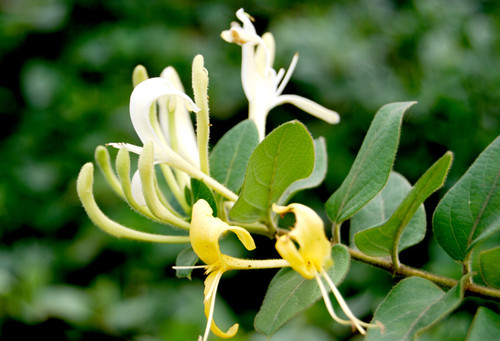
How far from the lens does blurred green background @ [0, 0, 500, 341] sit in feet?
5.00

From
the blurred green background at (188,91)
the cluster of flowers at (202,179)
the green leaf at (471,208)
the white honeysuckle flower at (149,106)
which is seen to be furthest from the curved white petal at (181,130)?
the blurred green background at (188,91)

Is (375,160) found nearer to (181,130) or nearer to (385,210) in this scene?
(385,210)

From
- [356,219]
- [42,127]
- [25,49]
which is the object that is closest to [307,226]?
[356,219]

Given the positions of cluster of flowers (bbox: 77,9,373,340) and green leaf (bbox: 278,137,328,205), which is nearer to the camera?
cluster of flowers (bbox: 77,9,373,340)

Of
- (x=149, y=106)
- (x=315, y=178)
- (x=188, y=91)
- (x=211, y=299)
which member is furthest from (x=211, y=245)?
(x=188, y=91)

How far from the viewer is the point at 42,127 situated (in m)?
2.05

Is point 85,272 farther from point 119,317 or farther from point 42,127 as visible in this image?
point 42,127

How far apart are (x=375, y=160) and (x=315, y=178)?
168 millimetres

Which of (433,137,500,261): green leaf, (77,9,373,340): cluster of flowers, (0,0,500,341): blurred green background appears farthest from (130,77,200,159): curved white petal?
(0,0,500,341): blurred green background

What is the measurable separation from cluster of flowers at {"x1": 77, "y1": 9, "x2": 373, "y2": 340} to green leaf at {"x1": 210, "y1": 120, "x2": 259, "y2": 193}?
4cm

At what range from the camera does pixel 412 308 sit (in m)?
0.54

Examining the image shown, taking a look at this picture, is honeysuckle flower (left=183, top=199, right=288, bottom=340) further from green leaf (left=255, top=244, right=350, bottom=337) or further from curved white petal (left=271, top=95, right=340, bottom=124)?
curved white petal (left=271, top=95, right=340, bottom=124)

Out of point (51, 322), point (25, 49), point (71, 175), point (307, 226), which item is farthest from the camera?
point (25, 49)

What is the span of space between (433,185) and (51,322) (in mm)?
1307
